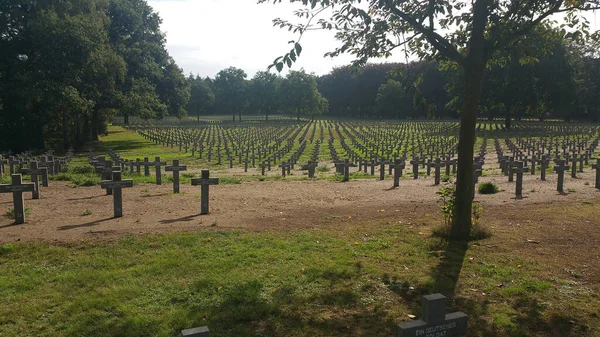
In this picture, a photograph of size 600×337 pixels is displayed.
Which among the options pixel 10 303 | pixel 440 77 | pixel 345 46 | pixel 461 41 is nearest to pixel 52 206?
pixel 10 303

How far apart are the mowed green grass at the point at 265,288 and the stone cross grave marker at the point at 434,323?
3.64 feet

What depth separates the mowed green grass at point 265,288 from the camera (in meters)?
4.38

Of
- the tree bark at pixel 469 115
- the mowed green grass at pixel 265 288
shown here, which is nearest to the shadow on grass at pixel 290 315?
the mowed green grass at pixel 265 288

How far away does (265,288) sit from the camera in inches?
206

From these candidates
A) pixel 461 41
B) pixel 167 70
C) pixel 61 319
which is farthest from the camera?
pixel 167 70

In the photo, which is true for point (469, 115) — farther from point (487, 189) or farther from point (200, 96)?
point (200, 96)

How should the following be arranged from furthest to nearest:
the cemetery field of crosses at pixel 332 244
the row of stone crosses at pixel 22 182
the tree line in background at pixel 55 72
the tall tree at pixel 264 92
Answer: the tall tree at pixel 264 92, the tree line in background at pixel 55 72, the row of stone crosses at pixel 22 182, the cemetery field of crosses at pixel 332 244

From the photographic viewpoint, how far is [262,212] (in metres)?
9.82

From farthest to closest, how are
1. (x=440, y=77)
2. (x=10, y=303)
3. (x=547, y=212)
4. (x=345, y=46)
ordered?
1. (x=440, y=77)
2. (x=547, y=212)
3. (x=345, y=46)
4. (x=10, y=303)

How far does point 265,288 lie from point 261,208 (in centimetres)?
516

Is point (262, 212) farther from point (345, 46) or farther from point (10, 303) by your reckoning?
point (10, 303)

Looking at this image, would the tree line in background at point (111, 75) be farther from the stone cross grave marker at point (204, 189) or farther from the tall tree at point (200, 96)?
the tall tree at point (200, 96)

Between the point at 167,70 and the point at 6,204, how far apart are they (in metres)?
43.5

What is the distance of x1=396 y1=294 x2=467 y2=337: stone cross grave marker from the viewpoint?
3095 mm
